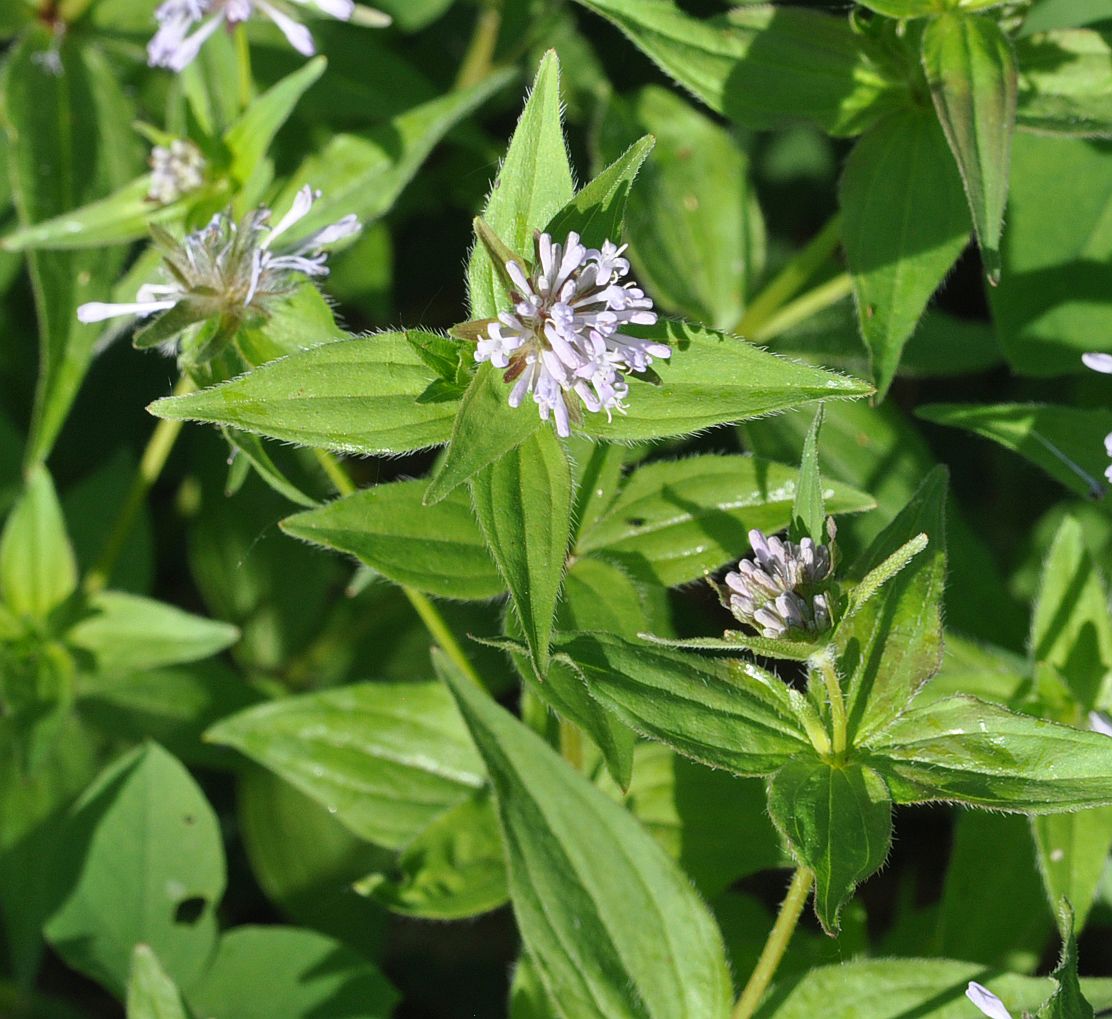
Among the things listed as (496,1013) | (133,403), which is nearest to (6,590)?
(133,403)

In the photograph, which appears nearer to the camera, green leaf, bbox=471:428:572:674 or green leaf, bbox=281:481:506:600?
green leaf, bbox=471:428:572:674

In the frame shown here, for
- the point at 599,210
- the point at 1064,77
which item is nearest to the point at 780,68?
the point at 1064,77

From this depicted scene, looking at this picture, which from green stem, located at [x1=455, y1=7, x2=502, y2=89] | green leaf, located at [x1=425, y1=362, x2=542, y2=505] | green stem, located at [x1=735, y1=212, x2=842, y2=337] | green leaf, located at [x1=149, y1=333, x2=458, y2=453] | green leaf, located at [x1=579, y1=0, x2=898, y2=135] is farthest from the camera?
green stem, located at [x1=455, y1=7, x2=502, y2=89]

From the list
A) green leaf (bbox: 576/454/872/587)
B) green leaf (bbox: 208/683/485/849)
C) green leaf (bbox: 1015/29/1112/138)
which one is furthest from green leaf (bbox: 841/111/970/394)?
green leaf (bbox: 208/683/485/849)

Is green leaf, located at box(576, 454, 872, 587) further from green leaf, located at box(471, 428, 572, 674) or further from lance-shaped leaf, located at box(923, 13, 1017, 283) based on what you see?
lance-shaped leaf, located at box(923, 13, 1017, 283)

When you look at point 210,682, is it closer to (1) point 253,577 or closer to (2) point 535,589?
(1) point 253,577

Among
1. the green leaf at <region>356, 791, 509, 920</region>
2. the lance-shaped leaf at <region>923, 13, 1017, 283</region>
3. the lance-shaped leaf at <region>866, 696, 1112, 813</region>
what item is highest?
the lance-shaped leaf at <region>923, 13, 1017, 283</region>

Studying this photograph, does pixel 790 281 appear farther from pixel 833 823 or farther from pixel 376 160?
pixel 833 823
